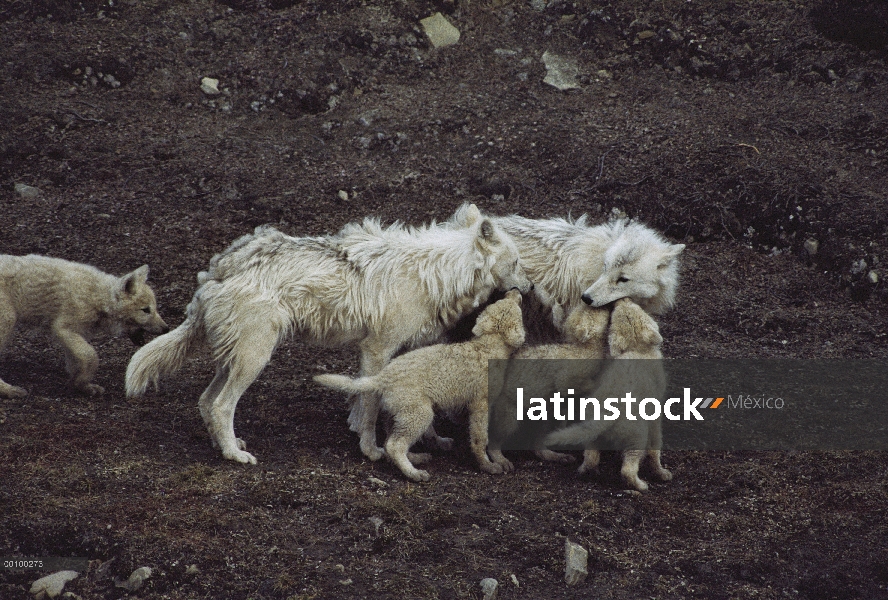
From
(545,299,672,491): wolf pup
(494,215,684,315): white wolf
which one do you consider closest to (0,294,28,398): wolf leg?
(494,215,684,315): white wolf

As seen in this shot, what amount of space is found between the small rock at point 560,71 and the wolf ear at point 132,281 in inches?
270

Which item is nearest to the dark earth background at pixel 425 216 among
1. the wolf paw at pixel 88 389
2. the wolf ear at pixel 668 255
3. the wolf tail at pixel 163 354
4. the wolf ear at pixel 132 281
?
the wolf paw at pixel 88 389

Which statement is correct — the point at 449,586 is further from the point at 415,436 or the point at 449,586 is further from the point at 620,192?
the point at 620,192

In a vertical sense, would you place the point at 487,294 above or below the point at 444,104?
below

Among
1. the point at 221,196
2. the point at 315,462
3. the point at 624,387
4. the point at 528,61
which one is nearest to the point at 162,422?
the point at 315,462

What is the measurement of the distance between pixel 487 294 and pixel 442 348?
91 centimetres

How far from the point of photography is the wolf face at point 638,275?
21.0 ft

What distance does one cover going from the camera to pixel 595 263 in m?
6.82

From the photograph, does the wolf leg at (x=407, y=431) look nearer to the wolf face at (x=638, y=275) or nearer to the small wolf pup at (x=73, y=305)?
the wolf face at (x=638, y=275)

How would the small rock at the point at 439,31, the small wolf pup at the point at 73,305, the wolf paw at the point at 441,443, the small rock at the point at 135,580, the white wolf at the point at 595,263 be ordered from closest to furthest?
the small rock at the point at 135,580
the wolf paw at the point at 441,443
the white wolf at the point at 595,263
the small wolf pup at the point at 73,305
the small rock at the point at 439,31

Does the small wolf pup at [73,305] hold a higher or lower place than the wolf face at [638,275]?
lower

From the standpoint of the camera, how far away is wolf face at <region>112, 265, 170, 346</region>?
23.6 feet

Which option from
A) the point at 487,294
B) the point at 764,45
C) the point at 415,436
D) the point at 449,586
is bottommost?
the point at 449,586

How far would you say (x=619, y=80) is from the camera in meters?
12.0
